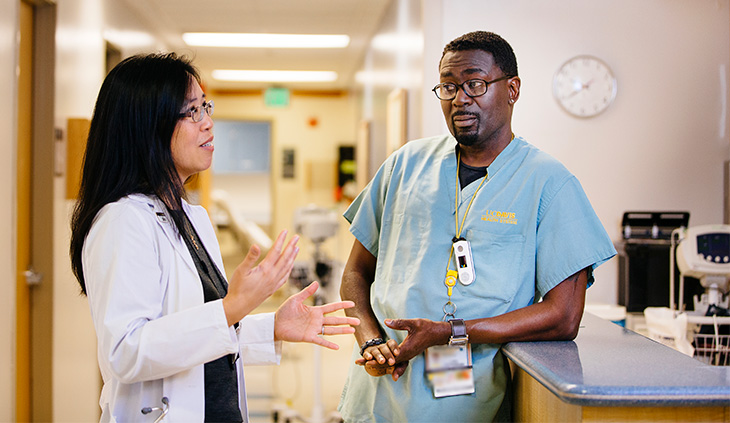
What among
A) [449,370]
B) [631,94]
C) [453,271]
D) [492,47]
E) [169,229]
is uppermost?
[631,94]

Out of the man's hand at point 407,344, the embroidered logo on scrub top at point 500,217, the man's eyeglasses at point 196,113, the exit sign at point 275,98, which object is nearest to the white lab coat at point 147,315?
the man's eyeglasses at point 196,113

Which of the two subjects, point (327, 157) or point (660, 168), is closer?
point (660, 168)

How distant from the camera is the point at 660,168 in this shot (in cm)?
318

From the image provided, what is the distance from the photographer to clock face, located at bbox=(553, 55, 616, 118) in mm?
3164

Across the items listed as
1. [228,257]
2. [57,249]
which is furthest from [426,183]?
[228,257]

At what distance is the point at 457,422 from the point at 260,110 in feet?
28.2

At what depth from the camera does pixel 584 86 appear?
315 centimetres

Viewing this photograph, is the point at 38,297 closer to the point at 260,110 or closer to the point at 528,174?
the point at 528,174

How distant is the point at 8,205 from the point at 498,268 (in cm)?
200

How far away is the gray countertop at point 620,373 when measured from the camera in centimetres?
114

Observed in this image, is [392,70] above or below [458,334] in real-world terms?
above

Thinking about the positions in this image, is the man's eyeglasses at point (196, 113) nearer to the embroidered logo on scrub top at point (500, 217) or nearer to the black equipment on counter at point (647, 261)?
the embroidered logo on scrub top at point (500, 217)

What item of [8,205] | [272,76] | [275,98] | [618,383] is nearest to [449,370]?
[618,383]

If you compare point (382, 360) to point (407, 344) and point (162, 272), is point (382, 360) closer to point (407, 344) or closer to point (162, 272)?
point (407, 344)
